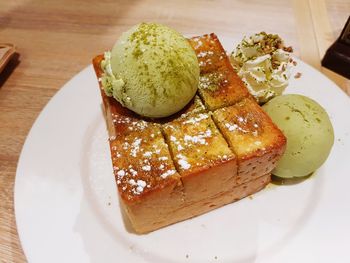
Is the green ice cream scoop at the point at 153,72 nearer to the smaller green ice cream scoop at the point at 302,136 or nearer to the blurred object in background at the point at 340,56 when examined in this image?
the smaller green ice cream scoop at the point at 302,136

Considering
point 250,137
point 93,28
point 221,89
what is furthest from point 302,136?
point 93,28

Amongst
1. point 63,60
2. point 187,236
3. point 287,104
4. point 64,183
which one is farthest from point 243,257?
point 63,60

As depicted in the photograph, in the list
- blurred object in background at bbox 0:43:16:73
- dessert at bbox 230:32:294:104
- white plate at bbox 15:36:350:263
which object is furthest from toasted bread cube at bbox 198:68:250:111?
blurred object in background at bbox 0:43:16:73

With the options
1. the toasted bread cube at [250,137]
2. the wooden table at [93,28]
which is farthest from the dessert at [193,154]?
the wooden table at [93,28]

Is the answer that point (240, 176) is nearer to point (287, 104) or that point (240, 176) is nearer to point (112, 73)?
point (287, 104)

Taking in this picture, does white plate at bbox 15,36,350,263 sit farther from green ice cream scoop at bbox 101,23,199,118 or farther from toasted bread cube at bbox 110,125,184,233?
green ice cream scoop at bbox 101,23,199,118
